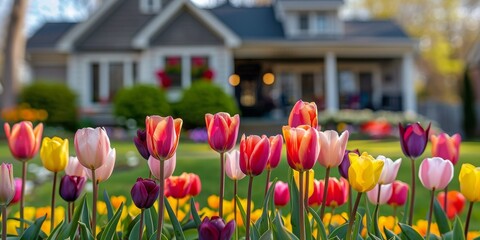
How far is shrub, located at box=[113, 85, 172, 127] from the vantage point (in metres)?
13.7

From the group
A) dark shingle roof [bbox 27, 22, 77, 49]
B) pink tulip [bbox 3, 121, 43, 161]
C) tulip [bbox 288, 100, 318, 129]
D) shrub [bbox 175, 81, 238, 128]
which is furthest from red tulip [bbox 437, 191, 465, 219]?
dark shingle roof [bbox 27, 22, 77, 49]

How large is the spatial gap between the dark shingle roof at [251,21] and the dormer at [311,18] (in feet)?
1.80

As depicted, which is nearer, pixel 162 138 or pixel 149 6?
pixel 162 138

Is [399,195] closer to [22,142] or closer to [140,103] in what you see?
[22,142]

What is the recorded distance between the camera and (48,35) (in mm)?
17688

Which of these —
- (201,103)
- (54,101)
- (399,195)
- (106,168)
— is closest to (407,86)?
(201,103)

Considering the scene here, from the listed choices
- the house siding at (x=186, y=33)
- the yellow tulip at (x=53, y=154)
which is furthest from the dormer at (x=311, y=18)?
the yellow tulip at (x=53, y=154)

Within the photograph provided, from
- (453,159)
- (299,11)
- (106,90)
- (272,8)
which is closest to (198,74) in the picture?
(106,90)

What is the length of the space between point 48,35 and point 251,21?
22.5 feet

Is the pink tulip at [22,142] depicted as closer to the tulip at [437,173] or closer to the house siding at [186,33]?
the tulip at [437,173]

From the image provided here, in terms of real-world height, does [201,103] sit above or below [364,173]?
above

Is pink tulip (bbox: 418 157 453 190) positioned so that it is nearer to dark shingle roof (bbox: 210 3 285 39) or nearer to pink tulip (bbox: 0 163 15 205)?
pink tulip (bbox: 0 163 15 205)

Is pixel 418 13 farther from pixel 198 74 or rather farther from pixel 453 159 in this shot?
pixel 453 159

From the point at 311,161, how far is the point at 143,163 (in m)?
6.66
